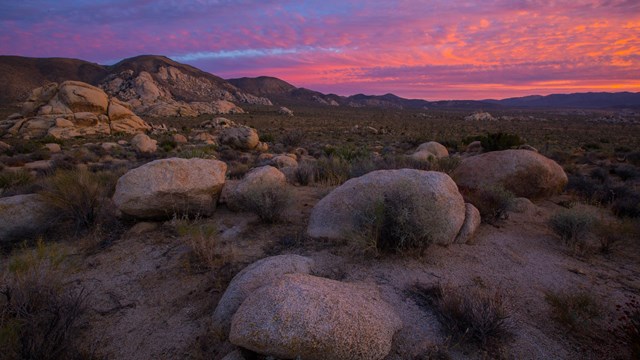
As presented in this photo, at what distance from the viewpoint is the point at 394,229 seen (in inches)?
166

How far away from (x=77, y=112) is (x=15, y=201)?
26150 mm

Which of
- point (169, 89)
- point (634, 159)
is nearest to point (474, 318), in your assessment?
point (634, 159)

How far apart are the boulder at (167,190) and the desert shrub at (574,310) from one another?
15.5 ft

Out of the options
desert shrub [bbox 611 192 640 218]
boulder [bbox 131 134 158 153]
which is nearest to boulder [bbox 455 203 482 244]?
desert shrub [bbox 611 192 640 218]

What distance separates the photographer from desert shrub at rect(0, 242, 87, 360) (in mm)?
2486

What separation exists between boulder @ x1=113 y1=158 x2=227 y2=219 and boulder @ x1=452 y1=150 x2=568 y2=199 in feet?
16.0

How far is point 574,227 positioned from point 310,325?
4.41 meters

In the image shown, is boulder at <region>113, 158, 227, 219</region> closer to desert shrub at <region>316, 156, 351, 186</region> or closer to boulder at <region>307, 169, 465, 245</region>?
boulder at <region>307, 169, 465, 245</region>

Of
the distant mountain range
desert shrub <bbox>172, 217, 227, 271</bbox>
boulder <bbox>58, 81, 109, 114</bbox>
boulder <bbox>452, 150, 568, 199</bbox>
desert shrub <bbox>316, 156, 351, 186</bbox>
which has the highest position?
the distant mountain range

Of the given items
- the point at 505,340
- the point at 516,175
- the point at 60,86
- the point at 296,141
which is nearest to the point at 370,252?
the point at 505,340

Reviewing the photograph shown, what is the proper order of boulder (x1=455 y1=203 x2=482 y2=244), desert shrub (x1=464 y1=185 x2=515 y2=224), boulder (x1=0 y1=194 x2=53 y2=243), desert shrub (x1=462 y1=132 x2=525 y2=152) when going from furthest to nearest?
desert shrub (x1=462 y1=132 x2=525 y2=152) < desert shrub (x1=464 y1=185 x2=515 y2=224) < boulder (x1=0 y1=194 x2=53 y2=243) < boulder (x1=455 y1=203 x2=482 y2=244)

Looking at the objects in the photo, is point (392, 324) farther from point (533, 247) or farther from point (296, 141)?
point (296, 141)

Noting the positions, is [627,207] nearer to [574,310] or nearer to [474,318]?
[574,310]

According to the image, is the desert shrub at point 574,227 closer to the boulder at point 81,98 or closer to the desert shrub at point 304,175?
the desert shrub at point 304,175
